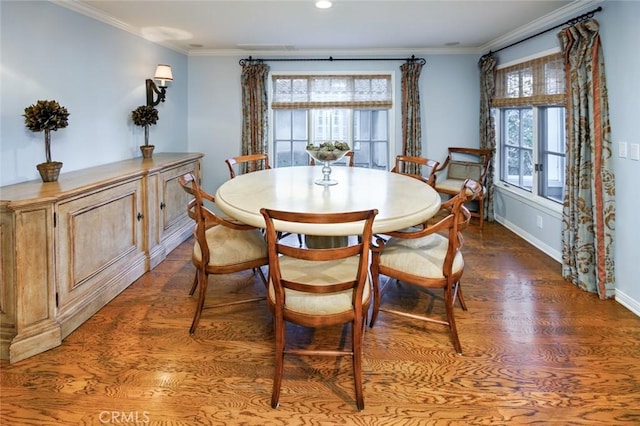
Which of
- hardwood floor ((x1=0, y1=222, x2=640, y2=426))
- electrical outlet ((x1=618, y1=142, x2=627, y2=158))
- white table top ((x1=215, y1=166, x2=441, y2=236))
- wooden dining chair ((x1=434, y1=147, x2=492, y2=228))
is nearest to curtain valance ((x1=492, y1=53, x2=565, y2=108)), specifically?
wooden dining chair ((x1=434, y1=147, x2=492, y2=228))

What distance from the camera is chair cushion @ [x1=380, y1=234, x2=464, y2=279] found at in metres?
2.36

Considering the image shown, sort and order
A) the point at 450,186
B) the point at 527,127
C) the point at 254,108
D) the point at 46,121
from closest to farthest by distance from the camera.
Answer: the point at 46,121, the point at 527,127, the point at 450,186, the point at 254,108

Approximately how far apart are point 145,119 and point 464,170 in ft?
13.1

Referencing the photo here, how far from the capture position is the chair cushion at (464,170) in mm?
5430

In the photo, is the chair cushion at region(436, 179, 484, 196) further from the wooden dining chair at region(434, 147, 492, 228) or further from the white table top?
the white table top

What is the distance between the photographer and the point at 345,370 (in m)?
2.20

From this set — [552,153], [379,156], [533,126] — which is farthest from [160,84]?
[552,153]

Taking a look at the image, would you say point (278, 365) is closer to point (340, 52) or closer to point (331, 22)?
point (331, 22)

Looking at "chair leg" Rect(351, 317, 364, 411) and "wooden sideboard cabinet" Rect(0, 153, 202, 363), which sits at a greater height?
"wooden sideboard cabinet" Rect(0, 153, 202, 363)

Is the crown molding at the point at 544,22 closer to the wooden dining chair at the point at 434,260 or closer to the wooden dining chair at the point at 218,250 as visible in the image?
the wooden dining chair at the point at 434,260

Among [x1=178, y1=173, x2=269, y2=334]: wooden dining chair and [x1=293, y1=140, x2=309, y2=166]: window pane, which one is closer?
[x1=178, y1=173, x2=269, y2=334]: wooden dining chair

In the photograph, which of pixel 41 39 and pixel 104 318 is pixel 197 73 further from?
pixel 104 318

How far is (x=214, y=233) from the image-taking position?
278 centimetres

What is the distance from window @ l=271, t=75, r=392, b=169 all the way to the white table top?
2.57m
